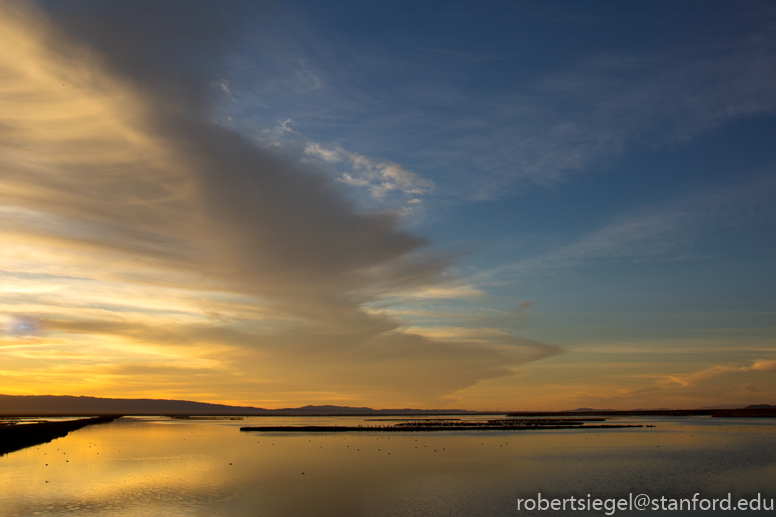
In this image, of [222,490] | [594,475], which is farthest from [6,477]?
[594,475]

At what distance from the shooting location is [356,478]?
36.3m

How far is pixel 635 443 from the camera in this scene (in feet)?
217

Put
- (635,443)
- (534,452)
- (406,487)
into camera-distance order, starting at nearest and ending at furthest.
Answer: (406,487), (534,452), (635,443)

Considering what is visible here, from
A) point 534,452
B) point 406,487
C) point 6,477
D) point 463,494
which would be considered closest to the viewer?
point 463,494

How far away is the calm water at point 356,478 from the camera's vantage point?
27.3m

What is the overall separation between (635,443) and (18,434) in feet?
270

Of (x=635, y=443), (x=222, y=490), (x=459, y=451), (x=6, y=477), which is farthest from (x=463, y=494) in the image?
(x=635, y=443)

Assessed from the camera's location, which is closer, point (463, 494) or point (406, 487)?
point (463, 494)

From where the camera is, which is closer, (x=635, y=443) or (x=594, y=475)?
(x=594, y=475)

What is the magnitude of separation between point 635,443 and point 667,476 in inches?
1266

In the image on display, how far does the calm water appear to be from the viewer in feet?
89.7

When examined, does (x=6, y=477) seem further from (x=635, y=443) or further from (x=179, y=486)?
(x=635, y=443)

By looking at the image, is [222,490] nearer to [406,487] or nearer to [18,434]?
[406,487]

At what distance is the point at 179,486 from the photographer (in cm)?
3400
